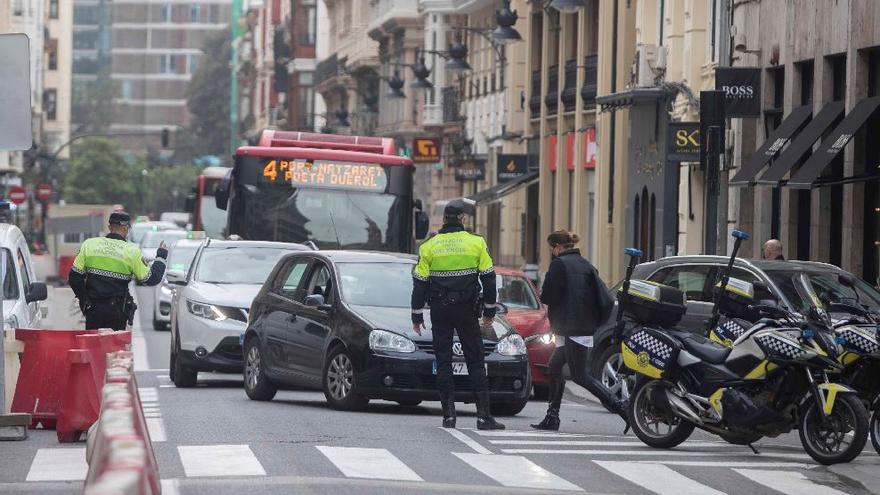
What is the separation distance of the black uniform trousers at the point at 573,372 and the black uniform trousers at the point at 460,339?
66 centimetres

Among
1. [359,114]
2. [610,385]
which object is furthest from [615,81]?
[359,114]

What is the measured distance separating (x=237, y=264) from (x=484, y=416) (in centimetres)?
811

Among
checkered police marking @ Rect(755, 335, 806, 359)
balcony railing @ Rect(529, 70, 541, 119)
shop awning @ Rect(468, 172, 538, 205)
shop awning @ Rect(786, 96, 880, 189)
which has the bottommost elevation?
checkered police marking @ Rect(755, 335, 806, 359)

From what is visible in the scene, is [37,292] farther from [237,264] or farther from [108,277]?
[237,264]

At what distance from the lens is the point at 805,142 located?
26625 mm

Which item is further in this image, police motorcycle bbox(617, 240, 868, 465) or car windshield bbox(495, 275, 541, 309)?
car windshield bbox(495, 275, 541, 309)

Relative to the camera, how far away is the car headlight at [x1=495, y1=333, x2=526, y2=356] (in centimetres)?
1720

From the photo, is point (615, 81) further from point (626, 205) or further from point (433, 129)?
point (433, 129)

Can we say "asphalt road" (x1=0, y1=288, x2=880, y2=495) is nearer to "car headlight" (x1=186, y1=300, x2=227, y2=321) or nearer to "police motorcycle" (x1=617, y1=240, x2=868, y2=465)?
"police motorcycle" (x1=617, y1=240, x2=868, y2=465)

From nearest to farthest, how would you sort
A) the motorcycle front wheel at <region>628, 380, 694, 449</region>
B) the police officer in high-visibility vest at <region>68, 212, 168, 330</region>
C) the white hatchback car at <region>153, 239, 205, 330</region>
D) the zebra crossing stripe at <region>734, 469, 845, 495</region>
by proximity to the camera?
the zebra crossing stripe at <region>734, 469, 845, 495</region>
the motorcycle front wheel at <region>628, 380, 694, 449</region>
the police officer in high-visibility vest at <region>68, 212, 168, 330</region>
the white hatchback car at <region>153, 239, 205, 330</region>

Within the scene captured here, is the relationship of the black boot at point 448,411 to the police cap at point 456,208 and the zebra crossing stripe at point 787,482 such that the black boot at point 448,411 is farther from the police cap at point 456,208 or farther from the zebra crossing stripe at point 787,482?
the zebra crossing stripe at point 787,482

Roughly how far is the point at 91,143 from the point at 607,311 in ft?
407

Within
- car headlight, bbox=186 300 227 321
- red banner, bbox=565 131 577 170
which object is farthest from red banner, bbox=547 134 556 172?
car headlight, bbox=186 300 227 321

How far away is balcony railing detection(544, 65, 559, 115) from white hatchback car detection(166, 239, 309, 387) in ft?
74.3
